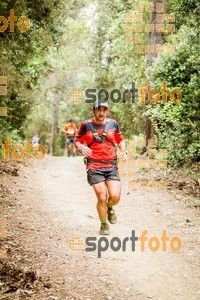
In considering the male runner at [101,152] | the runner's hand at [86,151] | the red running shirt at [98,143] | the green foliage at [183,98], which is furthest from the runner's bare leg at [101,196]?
the green foliage at [183,98]

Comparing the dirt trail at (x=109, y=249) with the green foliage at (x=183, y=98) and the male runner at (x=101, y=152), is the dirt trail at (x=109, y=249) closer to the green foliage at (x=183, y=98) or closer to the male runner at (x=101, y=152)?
the male runner at (x=101, y=152)

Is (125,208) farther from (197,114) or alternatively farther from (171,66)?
(171,66)

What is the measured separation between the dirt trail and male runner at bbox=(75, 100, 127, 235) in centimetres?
80

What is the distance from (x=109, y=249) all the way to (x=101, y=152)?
160 cm

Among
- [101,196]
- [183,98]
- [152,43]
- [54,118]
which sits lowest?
[101,196]

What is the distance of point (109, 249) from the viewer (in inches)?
251

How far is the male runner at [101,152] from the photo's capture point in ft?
22.1

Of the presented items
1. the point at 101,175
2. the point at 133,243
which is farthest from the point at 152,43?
the point at 133,243

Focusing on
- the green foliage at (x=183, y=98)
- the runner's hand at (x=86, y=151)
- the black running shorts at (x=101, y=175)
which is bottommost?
the black running shorts at (x=101, y=175)

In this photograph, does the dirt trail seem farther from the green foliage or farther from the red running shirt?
the green foliage

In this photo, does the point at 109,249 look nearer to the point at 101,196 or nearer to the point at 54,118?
the point at 101,196

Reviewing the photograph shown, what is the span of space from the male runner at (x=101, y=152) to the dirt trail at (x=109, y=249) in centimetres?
80

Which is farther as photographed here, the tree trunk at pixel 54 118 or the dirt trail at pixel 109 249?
the tree trunk at pixel 54 118

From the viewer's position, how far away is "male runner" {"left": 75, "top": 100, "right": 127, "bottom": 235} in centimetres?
673
